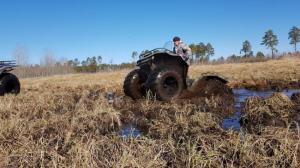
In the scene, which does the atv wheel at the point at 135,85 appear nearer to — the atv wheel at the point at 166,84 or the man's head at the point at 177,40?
the atv wheel at the point at 166,84

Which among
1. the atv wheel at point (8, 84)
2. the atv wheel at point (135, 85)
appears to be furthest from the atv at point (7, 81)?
the atv wheel at point (135, 85)

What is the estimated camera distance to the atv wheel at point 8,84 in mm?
15055

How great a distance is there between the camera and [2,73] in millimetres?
15312

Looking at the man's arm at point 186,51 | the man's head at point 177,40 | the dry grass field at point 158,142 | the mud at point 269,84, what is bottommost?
the dry grass field at point 158,142

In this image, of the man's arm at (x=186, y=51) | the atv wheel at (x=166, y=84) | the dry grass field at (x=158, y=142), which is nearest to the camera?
the dry grass field at (x=158, y=142)

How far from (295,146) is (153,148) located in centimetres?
168

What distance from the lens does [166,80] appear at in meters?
11.9

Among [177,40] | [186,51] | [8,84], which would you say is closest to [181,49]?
[186,51]

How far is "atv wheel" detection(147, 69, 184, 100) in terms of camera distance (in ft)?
37.3

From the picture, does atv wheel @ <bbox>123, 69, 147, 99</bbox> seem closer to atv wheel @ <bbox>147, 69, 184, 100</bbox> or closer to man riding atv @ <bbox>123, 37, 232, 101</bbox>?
man riding atv @ <bbox>123, 37, 232, 101</bbox>

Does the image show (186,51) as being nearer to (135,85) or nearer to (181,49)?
(181,49)

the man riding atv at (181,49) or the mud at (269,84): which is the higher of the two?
the man riding atv at (181,49)

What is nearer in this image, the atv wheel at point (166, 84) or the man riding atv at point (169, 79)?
the atv wheel at point (166, 84)

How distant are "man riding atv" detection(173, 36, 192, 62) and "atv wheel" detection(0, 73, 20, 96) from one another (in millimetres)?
6740
